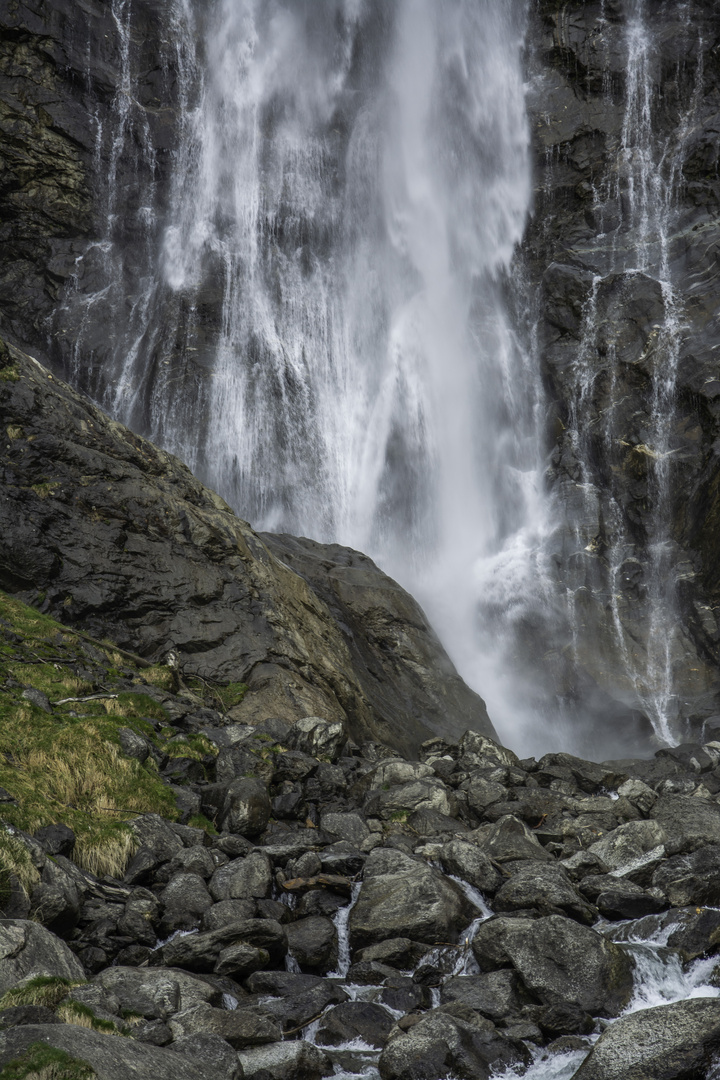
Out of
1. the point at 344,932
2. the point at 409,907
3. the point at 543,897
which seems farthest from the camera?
the point at 543,897

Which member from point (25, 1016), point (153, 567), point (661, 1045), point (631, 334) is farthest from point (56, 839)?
point (631, 334)

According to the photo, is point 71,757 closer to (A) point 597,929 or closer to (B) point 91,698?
(B) point 91,698

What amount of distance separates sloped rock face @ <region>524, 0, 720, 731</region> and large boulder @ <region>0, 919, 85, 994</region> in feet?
69.7

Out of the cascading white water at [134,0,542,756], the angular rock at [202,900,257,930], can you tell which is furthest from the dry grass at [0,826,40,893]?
the cascading white water at [134,0,542,756]

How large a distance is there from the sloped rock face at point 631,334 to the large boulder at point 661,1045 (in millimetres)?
20089

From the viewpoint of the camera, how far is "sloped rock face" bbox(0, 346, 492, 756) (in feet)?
44.1

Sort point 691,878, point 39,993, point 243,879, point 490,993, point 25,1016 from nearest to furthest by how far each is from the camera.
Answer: point 25,1016 → point 39,993 → point 490,993 → point 243,879 → point 691,878

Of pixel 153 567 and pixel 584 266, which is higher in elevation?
pixel 584 266

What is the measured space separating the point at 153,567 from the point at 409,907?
8.72 meters

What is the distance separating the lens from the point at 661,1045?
4586 mm

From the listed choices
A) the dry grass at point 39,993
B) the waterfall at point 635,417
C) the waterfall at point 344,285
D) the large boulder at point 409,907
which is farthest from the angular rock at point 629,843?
the waterfall at point 344,285

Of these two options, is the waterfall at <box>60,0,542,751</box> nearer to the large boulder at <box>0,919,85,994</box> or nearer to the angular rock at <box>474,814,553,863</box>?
the angular rock at <box>474,814,553,863</box>

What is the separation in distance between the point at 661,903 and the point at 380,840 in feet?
9.94

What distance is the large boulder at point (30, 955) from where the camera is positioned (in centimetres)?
459
